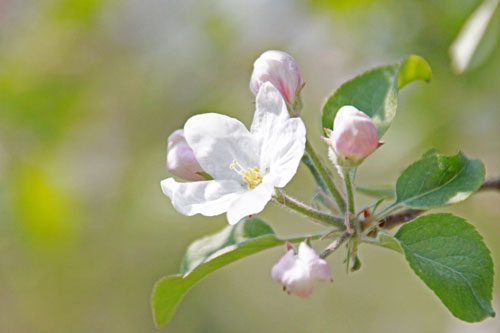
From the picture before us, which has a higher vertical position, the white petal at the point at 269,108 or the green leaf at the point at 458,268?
the white petal at the point at 269,108

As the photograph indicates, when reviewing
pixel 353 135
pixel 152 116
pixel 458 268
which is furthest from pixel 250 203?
pixel 152 116

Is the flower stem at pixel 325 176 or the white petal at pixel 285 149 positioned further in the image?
the flower stem at pixel 325 176

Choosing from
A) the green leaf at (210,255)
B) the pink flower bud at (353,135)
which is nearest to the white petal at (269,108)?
the pink flower bud at (353,135)

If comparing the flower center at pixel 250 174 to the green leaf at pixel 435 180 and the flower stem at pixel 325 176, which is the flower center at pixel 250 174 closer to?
the flower stem at pixel 325 176

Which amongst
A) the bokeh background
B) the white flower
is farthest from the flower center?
the bokeh background

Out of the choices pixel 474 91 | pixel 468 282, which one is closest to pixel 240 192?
pixel 468 282

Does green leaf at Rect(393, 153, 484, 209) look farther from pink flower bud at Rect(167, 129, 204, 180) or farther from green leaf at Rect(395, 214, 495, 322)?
pink flower bud at Rect(167, 129, 204, 180)
